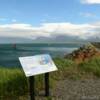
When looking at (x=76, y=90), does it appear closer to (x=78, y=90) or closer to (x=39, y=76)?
(x=78, y=90)

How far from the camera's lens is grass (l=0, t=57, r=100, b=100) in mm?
14508

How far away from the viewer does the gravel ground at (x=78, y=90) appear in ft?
47.2

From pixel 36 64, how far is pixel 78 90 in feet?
9.08

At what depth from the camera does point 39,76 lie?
16.2m

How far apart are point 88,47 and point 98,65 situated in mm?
10484

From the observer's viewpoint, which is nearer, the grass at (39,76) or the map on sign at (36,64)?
the map on sign at (36,64)

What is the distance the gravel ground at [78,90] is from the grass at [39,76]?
489 mm

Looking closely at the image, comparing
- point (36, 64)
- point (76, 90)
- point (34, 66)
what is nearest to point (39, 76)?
point (76, 90)

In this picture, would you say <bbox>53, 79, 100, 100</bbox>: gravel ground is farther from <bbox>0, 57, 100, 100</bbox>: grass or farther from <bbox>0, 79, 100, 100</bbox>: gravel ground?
<bbox>0, 57, 100, 100</bbox>: grass

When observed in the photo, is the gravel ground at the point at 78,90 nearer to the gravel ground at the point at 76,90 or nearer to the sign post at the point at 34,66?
the gravel ground at the point at 76,90

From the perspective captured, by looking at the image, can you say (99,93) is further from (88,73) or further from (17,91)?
(88,73)

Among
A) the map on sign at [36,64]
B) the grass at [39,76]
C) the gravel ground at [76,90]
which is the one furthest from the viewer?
the grass at [39,76]

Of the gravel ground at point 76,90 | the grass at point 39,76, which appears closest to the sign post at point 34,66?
the gravel ground at point 76,90

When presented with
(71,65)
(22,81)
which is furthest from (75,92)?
(71,65)
